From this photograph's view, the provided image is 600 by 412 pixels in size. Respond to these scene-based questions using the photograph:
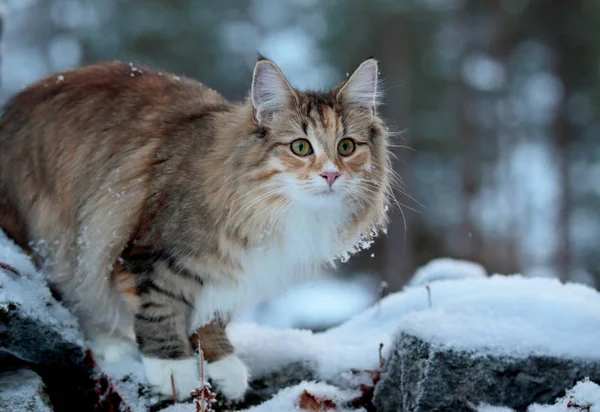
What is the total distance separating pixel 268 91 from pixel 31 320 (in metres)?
1.43

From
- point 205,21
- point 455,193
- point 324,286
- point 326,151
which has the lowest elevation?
→ point 324,286

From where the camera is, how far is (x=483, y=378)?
2623mm

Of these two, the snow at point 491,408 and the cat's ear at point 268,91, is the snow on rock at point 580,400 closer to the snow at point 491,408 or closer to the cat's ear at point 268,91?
the snow at point 491,408

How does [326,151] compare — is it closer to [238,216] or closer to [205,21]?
[238,216]

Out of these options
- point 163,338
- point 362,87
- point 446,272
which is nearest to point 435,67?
point 446,272

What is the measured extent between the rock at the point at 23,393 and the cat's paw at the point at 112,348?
1.21ft

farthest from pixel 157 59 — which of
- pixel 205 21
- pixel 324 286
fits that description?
pixel 324 286

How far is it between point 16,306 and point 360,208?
157cm

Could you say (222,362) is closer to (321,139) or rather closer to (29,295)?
(29,295)

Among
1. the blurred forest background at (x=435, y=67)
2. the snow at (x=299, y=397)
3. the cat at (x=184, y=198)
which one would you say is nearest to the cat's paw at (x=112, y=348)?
the cat at (x=184, y=198)

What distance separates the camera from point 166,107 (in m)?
3.44

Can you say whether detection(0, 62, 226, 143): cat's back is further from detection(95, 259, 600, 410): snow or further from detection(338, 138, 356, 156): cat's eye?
detection(95, 259, 600, 410): snow

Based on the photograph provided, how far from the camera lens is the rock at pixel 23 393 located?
2.56 meters

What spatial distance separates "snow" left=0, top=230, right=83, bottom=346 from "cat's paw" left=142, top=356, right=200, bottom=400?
1.14 feet
